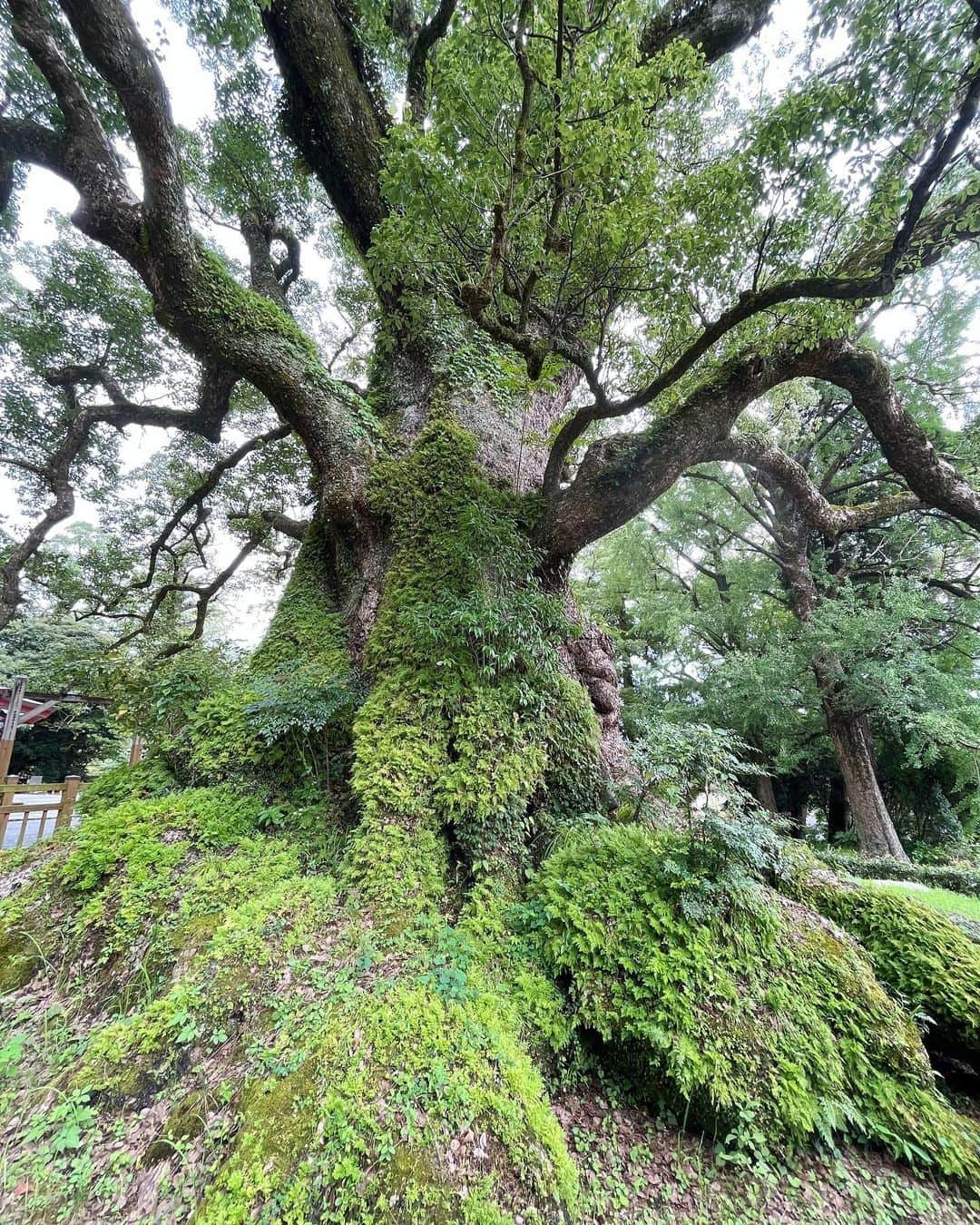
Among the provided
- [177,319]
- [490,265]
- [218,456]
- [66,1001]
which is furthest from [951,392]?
[218,456]

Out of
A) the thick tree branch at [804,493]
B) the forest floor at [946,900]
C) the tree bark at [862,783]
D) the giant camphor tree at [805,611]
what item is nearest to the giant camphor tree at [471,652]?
the thick tree branch at [804,493]

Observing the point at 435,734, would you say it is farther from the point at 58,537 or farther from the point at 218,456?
the point at 58,537

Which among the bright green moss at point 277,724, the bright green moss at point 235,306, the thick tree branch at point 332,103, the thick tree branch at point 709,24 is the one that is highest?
the thick tree branch at point 709,24

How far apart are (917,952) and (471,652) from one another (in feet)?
9.73

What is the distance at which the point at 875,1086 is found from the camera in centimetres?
193

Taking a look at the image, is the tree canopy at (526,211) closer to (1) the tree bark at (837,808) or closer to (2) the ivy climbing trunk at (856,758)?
(2) the ivy climbing trunk at (856,758)

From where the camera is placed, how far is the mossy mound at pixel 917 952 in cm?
223

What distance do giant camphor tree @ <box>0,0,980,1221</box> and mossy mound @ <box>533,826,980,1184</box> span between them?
0.05ft

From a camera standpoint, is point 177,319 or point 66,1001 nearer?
point 66,1001

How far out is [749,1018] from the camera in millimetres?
1951

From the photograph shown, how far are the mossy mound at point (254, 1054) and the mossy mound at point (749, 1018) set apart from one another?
31cm

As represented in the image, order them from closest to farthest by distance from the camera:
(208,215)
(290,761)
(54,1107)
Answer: (54,1107) < (290,761) < (208,215)

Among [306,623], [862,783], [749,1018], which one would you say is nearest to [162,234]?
[306,623]

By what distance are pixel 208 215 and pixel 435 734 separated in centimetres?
825
